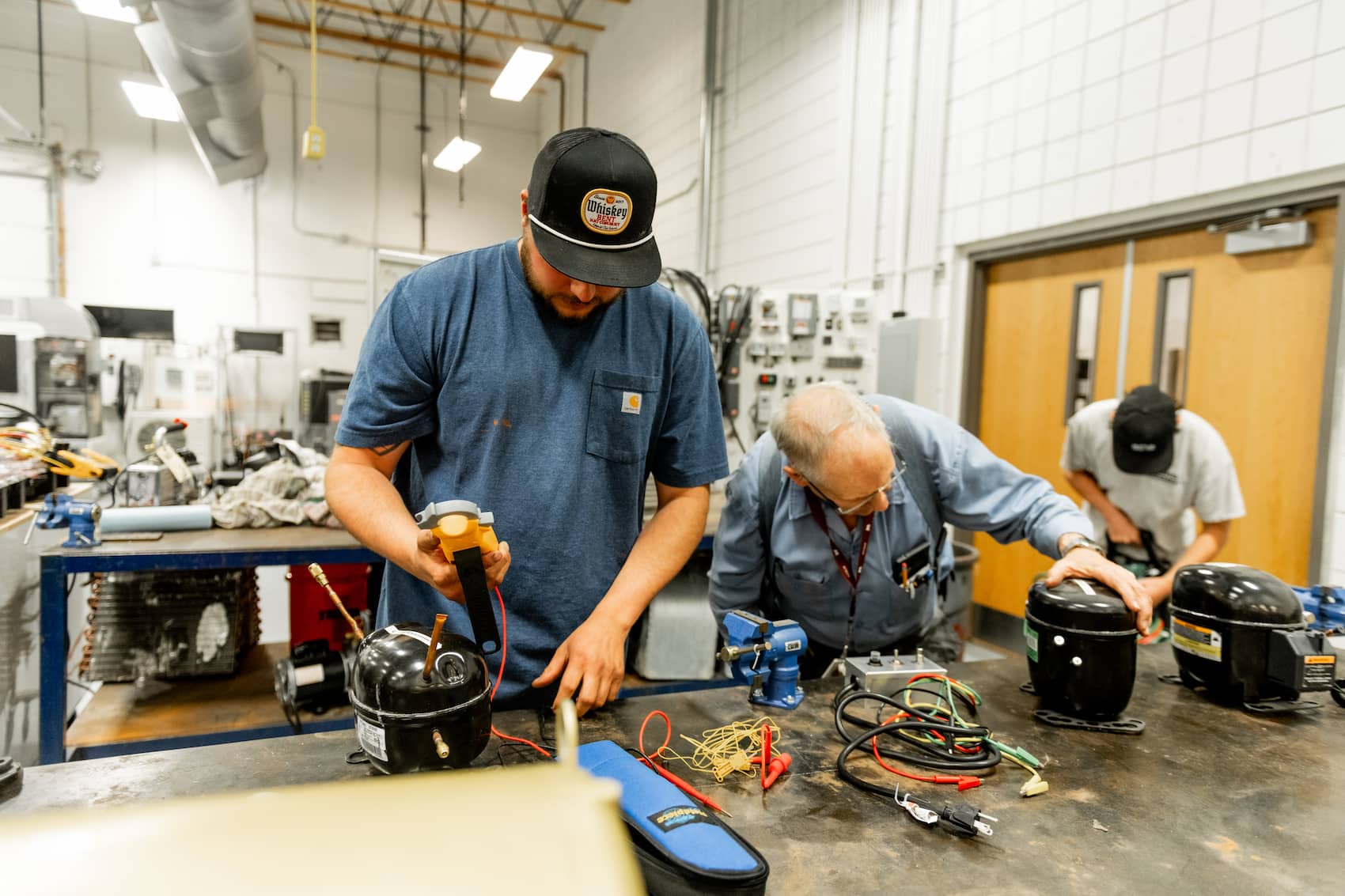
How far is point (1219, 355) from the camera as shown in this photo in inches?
121

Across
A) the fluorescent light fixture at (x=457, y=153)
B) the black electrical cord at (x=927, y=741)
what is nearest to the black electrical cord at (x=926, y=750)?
the black electrical cord at (x=927, y=741)

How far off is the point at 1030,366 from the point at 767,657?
10.5 feet

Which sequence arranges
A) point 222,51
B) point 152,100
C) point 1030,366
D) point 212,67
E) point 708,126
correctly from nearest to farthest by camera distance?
1. point 1030,366
2. point 222,51
3. point 212,67
4. point 152,100
5. point 708,126

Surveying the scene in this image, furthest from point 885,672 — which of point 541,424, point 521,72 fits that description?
point 521,72

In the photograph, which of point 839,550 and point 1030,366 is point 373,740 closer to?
point 839,550

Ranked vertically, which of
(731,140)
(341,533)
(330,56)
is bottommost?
(341,533)

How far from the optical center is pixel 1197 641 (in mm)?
1372

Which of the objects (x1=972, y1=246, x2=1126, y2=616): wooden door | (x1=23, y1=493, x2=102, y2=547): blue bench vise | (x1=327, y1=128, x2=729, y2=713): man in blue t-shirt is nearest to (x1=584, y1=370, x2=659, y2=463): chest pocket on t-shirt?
(x1=327, y1=128, x2=729, y2=713): man in blue t-shirt

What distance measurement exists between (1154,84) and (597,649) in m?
3.34

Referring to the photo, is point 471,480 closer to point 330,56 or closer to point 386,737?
point 386,737

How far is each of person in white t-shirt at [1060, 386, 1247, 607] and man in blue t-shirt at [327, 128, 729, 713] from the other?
175 centimetres

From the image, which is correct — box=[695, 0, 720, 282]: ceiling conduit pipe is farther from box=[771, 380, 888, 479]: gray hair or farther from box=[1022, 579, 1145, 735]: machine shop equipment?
box=[1022, 579, 1145, 735]: machine shop equipment

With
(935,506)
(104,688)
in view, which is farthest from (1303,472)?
(104,688)

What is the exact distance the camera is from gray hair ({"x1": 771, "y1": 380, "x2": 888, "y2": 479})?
57.5 inches
